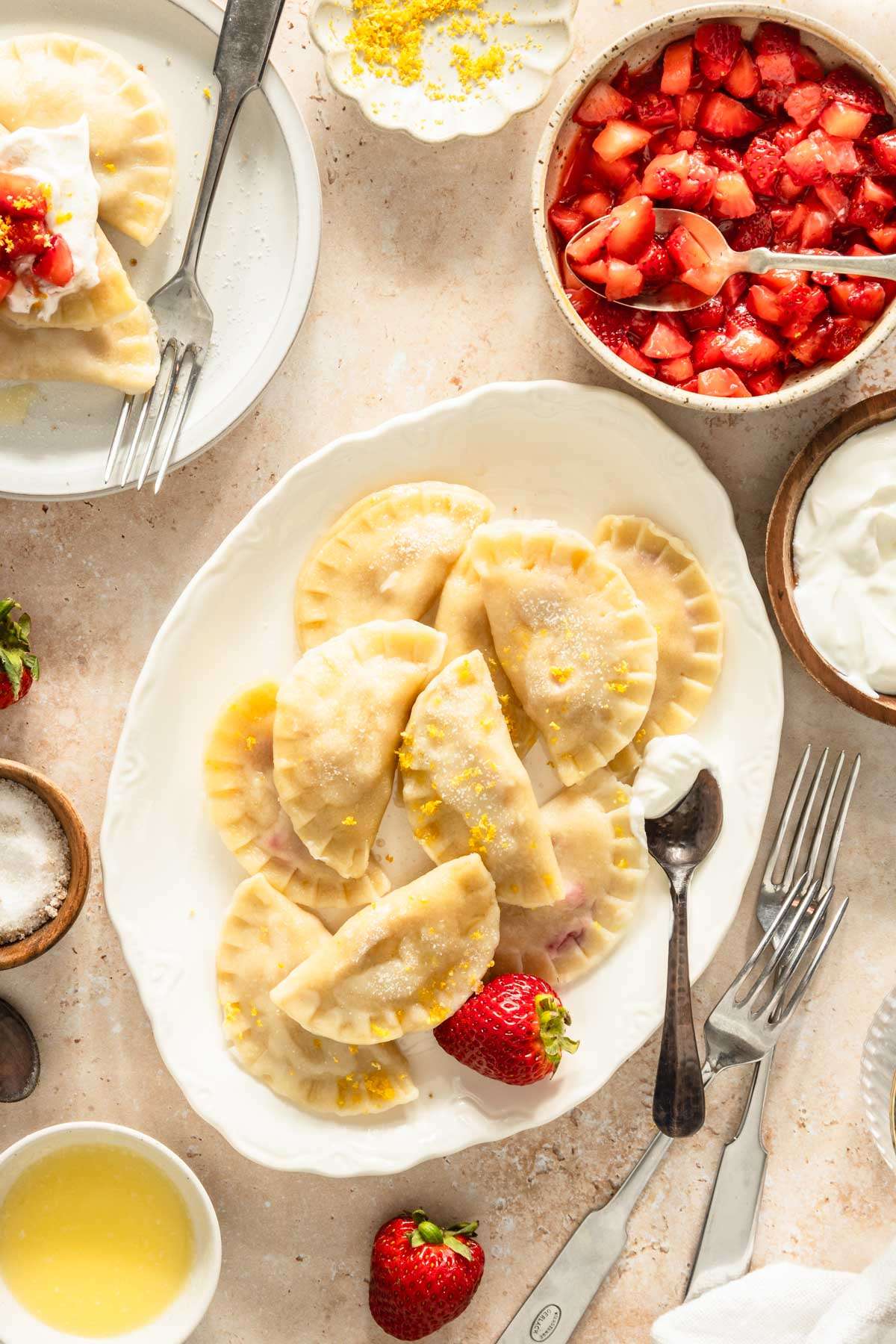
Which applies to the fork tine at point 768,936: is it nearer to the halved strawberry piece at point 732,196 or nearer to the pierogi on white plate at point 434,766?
the pierogi on white plate at point 434,766

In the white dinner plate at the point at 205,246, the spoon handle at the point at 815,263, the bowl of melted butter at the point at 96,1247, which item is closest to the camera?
the spoon handle at the point at 815,263

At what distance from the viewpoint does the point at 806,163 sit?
2.46 m

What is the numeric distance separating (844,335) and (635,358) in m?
0.51

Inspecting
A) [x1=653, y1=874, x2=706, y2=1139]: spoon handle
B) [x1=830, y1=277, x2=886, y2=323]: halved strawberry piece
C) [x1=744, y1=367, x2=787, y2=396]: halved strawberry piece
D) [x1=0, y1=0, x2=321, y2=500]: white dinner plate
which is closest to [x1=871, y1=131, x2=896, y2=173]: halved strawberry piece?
[x1=830, y1=277, x2=886, y2=323]: halved strawberry piece

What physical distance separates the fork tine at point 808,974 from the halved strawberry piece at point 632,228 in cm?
180

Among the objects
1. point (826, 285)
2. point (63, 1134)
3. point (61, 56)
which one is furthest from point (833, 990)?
point (61, 56)

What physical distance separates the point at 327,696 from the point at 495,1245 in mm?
1686

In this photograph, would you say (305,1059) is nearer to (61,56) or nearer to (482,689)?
(482,689)

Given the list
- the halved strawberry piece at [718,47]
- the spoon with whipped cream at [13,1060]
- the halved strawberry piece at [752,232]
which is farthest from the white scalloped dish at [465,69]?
the spoon with whipped cream at [13,1060]

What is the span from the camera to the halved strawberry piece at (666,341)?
2549mm

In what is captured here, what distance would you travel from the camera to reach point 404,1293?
107 inches

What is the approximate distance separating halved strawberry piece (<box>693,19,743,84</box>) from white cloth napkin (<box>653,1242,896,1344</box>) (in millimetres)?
3055

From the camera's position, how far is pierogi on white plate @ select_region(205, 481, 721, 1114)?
2.63 metres

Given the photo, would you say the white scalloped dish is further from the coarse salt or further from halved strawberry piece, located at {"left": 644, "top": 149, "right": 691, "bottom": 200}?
A: the coarse salt
